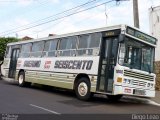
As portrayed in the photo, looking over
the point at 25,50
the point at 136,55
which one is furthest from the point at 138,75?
the point at 25,50

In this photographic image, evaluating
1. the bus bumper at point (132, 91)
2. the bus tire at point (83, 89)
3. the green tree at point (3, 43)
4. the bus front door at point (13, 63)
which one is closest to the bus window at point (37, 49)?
the bus front door at point (13, 63)

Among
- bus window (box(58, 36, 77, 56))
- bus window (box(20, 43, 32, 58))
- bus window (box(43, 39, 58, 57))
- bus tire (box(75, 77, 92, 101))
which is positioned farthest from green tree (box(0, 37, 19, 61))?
bus tire (box(75, 77, 92, 101))

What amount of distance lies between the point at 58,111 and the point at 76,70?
15.9 feet

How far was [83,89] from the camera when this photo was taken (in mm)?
15305

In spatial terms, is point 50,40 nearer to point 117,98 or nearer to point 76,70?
point 76,70

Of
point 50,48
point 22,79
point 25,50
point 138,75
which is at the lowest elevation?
point 22,79

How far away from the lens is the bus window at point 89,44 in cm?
1508

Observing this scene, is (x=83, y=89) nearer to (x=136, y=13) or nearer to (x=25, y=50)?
(x=136, y=13)

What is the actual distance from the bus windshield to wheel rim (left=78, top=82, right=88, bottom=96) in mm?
2309

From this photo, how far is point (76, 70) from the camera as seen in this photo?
1605 cm

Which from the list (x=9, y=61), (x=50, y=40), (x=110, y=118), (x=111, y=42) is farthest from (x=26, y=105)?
(x=9, y=61)

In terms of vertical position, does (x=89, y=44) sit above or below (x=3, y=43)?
below

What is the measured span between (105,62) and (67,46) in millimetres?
3362

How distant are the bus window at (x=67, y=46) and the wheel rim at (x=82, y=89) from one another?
1.83 m
